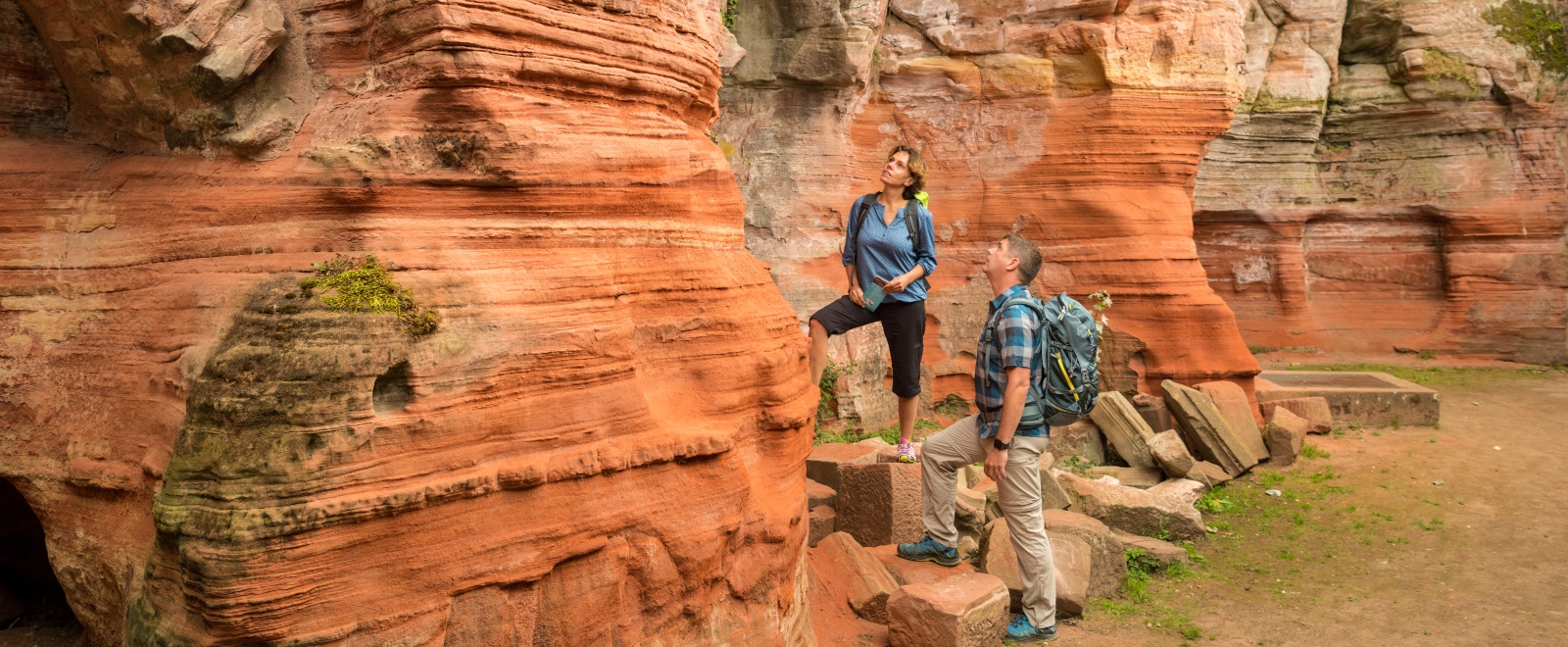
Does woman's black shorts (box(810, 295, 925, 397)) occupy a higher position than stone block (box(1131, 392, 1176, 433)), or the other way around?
woman's black shorts (box(810, 295, 925, 397))

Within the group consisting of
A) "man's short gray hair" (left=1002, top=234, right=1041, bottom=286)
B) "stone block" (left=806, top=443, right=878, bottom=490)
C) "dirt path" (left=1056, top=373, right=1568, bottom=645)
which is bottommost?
"dirt path" (left=1056, top=373, right=1568, bottom=645)

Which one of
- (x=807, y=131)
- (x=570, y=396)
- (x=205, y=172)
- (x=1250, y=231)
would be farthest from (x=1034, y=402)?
(x=1250, y=231)

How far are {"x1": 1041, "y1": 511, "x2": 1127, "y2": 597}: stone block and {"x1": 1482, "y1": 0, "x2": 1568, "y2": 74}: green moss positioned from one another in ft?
42.5

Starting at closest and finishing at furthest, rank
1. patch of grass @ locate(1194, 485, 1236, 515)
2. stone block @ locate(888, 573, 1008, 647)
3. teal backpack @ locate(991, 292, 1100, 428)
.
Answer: stone block @ locate(888, 573, 1008, 647) → teal backpack @ locate(991, 292, 1100, 428) → patch of grass @ locate(1194, 485, 1236, 515)

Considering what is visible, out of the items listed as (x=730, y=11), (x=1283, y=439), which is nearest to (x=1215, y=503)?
(x=1283, y=439)

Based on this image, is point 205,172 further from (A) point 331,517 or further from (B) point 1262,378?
(B) point 1262,378

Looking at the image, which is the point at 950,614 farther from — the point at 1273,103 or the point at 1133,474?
the point at 1273,103

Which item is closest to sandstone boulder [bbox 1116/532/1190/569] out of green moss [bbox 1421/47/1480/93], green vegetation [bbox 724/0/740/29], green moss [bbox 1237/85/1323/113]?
green vegetation [bbox 724/0/740/29]

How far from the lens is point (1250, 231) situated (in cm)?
1516

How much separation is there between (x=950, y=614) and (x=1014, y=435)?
950mm

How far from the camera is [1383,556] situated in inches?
249

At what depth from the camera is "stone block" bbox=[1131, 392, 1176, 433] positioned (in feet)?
29.2

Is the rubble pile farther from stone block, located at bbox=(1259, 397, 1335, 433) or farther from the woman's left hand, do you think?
stone block, located at bbox=(1259, 397, 1335, 433)

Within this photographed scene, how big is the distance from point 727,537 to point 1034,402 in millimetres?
1786
